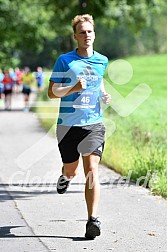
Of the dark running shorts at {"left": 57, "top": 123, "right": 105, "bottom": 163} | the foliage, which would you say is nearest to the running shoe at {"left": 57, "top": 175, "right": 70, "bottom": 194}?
the dark running shorts at {"left": 57, "top": 123, "right": 105, "bottom": 163}

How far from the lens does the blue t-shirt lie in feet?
24.6

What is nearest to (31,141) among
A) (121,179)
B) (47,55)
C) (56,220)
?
(121,179)

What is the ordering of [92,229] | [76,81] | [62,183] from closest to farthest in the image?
[92,229], [76,81], [62,183]

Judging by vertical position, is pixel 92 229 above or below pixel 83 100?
below

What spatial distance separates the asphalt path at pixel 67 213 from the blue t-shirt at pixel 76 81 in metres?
1.10

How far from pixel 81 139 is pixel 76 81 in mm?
559

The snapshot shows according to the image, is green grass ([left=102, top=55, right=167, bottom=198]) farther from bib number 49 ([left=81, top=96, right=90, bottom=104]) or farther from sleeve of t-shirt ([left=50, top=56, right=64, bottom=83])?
sleeve of t-shirt ([left=50, top=56, right=64, bottom=83])

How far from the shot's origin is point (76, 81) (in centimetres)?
752

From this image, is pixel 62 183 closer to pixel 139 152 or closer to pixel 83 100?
pixel 83 100

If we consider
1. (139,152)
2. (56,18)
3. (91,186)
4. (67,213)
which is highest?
(91,186)

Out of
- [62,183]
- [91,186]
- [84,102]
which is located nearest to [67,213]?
[62,183]

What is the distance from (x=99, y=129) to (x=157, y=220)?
121cm

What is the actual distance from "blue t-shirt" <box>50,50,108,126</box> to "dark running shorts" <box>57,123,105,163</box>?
0.19 feet

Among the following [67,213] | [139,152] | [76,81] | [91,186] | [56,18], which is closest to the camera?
[91,186]
